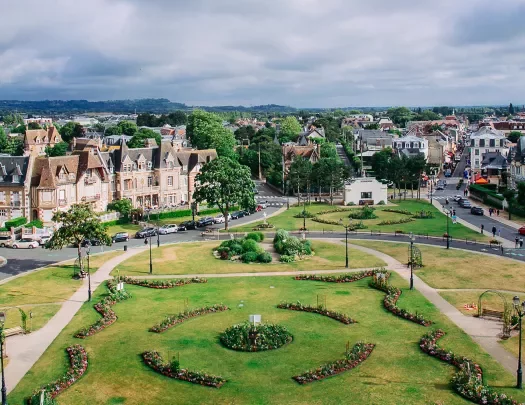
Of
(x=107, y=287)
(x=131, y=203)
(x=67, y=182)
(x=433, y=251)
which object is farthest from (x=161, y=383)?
(x=131, y=203)

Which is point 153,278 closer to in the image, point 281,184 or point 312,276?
point 312,276

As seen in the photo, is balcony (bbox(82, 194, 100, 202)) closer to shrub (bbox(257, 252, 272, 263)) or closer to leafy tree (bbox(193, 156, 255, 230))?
leafy tree (bbox(193, 156, 255, 230))

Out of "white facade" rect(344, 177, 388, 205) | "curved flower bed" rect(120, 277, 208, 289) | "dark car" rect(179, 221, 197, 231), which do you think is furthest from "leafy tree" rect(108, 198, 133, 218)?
"white facade" rect(344, 177, 388, 205)

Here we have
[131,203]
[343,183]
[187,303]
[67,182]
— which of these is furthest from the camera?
[343,183]

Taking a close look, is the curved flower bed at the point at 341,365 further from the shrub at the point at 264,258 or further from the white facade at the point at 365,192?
the white facade at the point at 365,192

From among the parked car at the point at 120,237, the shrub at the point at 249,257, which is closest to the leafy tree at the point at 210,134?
the parked car at the point at 120,237

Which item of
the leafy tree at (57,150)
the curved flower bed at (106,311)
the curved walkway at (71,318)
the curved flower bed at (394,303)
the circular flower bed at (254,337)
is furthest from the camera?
the leafy tree at (57,150)

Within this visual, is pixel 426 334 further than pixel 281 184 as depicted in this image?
No

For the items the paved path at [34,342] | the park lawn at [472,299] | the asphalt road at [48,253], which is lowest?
the paved path at [34,342]
